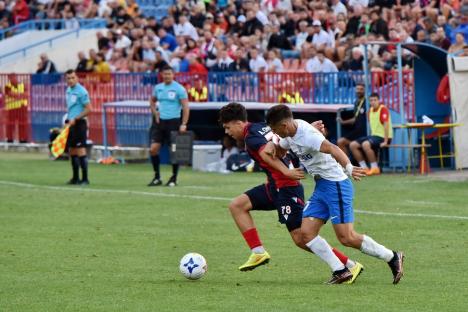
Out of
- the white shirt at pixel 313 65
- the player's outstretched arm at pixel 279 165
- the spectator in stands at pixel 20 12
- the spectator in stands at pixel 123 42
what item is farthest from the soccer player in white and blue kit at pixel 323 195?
the spectator in stands at pixel 20 12

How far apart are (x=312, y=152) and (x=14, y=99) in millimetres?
22378

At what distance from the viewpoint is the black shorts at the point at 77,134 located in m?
21.5

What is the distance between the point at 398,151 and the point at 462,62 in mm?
2029

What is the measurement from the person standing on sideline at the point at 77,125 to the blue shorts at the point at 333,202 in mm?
11372

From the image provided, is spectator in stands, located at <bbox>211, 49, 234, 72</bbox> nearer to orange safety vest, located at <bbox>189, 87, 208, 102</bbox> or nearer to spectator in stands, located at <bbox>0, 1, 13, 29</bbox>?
orange safety vest, located at <bbox>189, 87, 208, 102</bbox>

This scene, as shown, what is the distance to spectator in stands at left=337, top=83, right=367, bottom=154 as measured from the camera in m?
23.3

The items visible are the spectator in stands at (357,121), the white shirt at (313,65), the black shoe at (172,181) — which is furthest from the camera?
the white shirt at (313,65)

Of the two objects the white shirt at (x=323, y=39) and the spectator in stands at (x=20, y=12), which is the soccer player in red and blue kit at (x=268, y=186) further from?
the spectator in stands at (x=20, y=12)

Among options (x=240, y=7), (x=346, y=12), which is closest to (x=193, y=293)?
(x=346, y=12)

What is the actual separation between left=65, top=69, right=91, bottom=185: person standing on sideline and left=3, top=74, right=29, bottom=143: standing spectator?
33.1 feet

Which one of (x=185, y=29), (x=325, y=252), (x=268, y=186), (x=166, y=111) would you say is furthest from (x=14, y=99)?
(x=325, y=252)

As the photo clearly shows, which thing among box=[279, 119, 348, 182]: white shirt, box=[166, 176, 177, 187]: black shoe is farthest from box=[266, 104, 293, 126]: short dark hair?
box=[166, 176, 177, 187]: black shoe

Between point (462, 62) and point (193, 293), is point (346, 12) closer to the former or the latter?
point (462, 62)

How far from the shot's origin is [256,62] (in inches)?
1078
